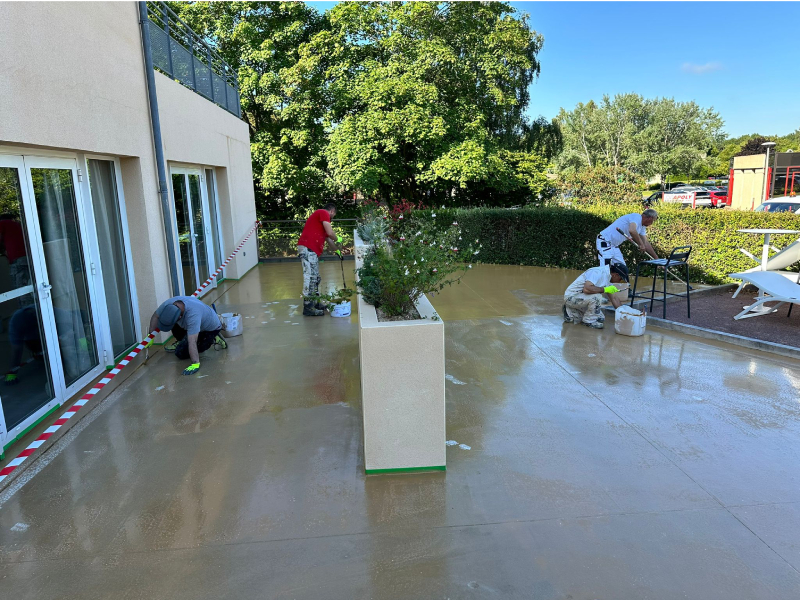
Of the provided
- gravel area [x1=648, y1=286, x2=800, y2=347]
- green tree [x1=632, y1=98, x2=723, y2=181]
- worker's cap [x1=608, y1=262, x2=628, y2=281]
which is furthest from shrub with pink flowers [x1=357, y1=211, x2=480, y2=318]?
green tree [x1=632, y1=98, x2=723, y2=181]

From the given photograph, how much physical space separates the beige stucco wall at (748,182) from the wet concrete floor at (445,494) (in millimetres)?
26264

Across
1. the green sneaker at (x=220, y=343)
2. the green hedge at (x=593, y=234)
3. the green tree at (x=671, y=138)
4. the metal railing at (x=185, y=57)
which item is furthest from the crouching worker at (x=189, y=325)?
the green tree at (x=671, y=138)

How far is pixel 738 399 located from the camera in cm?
510

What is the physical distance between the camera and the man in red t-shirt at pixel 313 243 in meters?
8.26

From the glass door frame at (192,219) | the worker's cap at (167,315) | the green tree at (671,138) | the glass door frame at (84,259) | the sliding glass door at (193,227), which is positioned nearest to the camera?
the glass door frame at (84,259)

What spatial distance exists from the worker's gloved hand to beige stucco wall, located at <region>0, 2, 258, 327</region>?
1.27m

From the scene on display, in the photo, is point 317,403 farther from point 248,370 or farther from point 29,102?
point 29,102

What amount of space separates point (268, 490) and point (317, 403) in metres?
1.46

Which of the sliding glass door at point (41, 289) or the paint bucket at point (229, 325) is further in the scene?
the paint bucket at point (229, 325)

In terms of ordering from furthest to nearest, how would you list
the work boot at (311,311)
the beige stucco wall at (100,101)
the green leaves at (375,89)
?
1. the green leaves at (375,89)
2. the work boot at (311,311)
3. the beige stucco wall at (100,101)

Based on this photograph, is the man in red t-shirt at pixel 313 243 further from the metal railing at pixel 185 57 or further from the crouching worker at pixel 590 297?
the crouching worker at pixel 590 297

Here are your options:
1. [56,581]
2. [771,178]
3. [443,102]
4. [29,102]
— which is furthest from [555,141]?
[56,581]

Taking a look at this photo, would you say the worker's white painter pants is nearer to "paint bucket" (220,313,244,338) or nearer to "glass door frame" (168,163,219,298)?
"paint bucket" (220,313,244,338)

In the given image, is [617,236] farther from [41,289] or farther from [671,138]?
[671,138]
